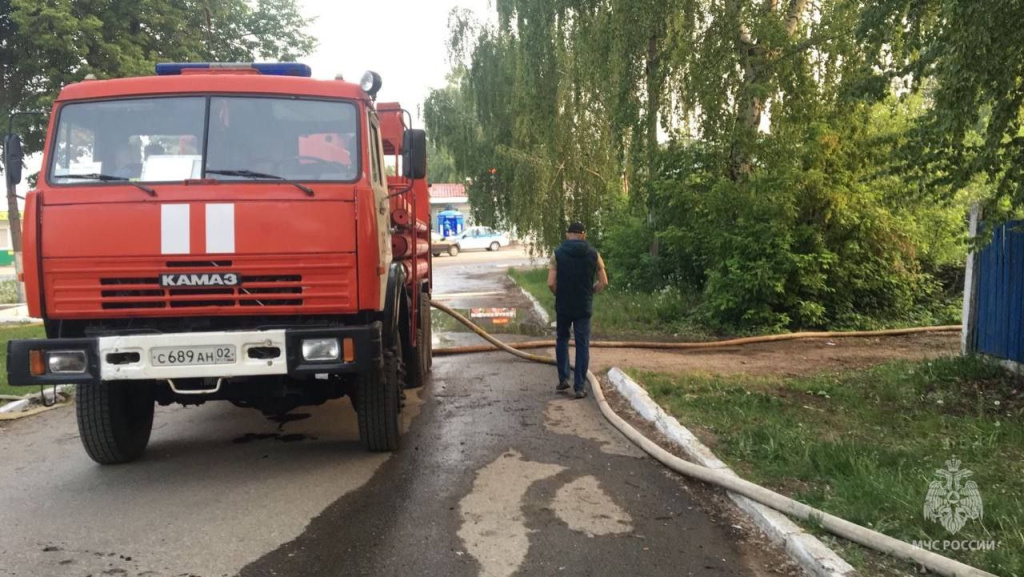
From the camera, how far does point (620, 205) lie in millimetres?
18625

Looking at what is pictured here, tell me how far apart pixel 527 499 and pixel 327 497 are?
4.26 ft

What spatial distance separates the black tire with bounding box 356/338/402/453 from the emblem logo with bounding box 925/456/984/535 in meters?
3.51

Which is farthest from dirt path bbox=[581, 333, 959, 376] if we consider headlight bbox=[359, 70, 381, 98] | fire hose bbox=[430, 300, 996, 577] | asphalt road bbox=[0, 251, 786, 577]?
headlight bbox=[359, 70, 381, 98]

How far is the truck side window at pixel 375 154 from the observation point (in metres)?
5.21

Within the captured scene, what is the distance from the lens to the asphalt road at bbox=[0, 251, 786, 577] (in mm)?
3729

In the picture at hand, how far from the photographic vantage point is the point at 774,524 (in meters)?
3.95

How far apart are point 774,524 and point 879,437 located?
2.06 meters

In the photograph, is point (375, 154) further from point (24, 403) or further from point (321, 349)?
point (24, 403)

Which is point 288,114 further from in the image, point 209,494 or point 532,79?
point 532,79

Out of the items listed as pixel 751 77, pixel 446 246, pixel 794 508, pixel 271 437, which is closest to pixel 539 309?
pixel 751 77

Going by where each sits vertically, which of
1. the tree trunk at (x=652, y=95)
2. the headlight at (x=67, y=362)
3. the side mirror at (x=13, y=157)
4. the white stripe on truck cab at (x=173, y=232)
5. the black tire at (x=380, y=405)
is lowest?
the black tire at (x=380, y=405)

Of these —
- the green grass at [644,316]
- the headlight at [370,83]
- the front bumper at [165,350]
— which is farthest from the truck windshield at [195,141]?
the green grass at [644,316]

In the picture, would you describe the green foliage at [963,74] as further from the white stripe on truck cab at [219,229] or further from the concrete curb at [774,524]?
the white stripe on truck cab at [219,229]

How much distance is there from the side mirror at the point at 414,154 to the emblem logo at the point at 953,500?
394cm
